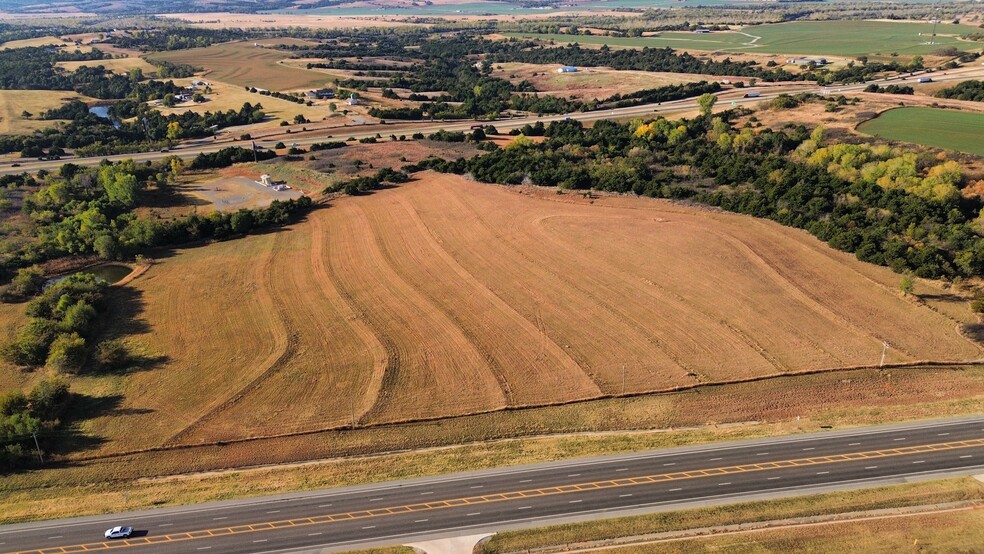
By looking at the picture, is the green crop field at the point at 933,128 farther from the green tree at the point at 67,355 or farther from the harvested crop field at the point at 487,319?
the green tree at the point at 67,355

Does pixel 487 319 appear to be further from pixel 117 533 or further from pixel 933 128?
pixel 933 128

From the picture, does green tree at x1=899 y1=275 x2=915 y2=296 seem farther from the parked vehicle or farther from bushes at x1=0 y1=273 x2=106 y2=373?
bushes at x1=0 y1=273 x2=106 y2=373

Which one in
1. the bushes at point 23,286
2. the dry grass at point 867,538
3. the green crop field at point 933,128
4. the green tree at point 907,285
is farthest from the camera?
the green crop field at point 933,128

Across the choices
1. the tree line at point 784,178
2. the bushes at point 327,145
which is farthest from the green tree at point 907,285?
the bushes at point 327,145

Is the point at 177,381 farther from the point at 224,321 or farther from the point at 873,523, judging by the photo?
the point at 873,523

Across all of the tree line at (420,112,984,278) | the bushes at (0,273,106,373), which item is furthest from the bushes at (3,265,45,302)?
the tree line at (420,112,984,278)

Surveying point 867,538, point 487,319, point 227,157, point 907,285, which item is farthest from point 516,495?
point 227,157
